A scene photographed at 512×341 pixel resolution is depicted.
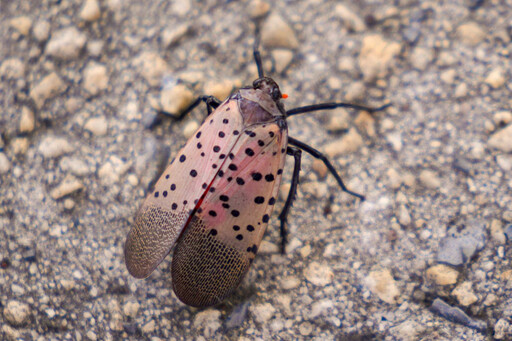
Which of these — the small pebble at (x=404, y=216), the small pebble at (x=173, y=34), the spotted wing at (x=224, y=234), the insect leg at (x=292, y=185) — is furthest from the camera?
the small pebble at (x=173, y=34)

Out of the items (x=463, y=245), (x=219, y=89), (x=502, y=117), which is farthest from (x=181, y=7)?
(x=463, y=245)

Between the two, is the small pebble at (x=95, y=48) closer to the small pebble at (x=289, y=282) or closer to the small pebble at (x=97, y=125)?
the small pebble at (x=97, y=125)

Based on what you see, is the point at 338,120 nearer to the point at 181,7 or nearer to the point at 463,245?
the point at 463,245

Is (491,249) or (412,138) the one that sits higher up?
(412,138)

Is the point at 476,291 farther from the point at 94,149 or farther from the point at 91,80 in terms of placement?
the point at 91,80

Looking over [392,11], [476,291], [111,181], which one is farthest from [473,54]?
[111,181]

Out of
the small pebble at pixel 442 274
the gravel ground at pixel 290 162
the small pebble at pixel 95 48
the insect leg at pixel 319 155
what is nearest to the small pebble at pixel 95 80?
the gravel ground at pixel 290 162

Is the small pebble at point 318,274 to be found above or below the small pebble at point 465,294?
below

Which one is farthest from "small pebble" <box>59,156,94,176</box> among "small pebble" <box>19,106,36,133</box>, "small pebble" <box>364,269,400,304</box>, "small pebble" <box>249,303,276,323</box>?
"small pebble" <box>364,269,400,304</box>
